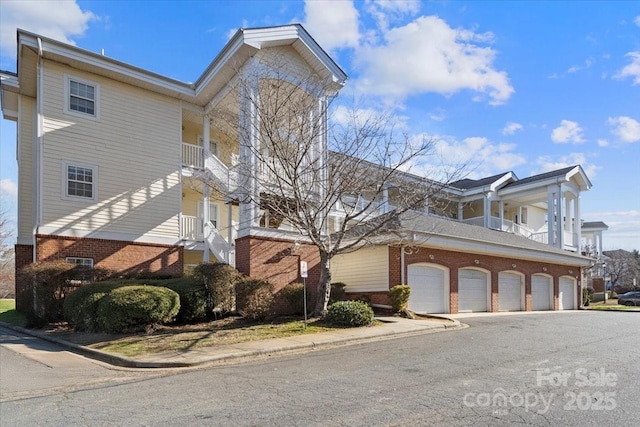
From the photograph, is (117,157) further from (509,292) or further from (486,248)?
(509,292)

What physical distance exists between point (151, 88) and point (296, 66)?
6526 millimetres

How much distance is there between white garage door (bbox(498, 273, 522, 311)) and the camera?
972 inches

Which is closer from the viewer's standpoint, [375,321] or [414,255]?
[375,321]

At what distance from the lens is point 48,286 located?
50.2ft

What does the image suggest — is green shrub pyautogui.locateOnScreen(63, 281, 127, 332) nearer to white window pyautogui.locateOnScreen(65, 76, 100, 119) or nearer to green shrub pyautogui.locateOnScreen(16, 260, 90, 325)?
green shrub pyautogui.locateOnScreen(16, 260, 90, 325)

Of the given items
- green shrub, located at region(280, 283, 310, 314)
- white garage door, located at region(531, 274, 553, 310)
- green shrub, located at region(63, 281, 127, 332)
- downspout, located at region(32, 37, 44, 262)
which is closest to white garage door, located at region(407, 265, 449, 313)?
green shrub, located at region(280, 283, 310, 314)

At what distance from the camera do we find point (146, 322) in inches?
534

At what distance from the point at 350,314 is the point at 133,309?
6.12 m

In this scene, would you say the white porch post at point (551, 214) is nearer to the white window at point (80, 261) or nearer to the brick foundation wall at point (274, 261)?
the brick foundation wall at point (274, 261)

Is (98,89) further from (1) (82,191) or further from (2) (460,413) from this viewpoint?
(2) (460,413)

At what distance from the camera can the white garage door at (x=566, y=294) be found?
3025 cm

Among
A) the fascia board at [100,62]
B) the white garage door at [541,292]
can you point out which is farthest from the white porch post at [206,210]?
the white garage door at [541,292]

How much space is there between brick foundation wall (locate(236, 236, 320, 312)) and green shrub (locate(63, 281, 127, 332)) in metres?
4.14

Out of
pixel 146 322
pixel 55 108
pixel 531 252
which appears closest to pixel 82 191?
pixel 55 108
